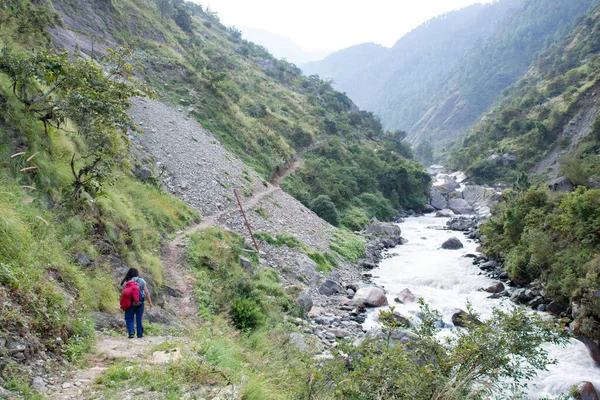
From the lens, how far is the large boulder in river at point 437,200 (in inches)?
2127

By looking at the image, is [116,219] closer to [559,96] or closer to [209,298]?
[209,298]

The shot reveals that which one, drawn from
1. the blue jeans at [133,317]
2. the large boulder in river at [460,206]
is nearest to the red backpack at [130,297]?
the blue jeans at [133,317]

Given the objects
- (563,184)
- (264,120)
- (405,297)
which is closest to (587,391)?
(405,297)

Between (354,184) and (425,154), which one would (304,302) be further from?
(425,154)

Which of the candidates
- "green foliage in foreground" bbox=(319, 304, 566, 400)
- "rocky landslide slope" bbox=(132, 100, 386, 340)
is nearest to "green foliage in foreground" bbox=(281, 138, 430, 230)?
"rocky landslide slope" bbox=(132, 100, 386, 340)

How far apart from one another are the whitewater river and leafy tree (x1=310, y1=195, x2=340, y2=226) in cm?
576

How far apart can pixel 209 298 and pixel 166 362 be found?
5787 millimetres

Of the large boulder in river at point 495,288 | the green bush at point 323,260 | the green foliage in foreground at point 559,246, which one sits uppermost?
the green foliage in foreground at point 559,246

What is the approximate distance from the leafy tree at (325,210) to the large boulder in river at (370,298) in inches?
580

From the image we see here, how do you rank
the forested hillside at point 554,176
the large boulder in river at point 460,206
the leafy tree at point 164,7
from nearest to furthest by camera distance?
the forested hillside at point 554,176 → the large boulder in river at point 460,206 → the leafy tree at point 164,7

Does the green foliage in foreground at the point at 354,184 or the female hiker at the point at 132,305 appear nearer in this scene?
the female hiker at the point at 132,305

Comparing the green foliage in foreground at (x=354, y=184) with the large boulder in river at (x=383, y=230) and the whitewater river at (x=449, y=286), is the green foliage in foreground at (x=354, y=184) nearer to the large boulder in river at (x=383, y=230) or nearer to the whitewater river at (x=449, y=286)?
the large boulder in river at (x=383, y=230)

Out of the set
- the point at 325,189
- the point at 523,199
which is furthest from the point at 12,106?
the point at 325,189

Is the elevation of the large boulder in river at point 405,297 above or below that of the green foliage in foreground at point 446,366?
below
